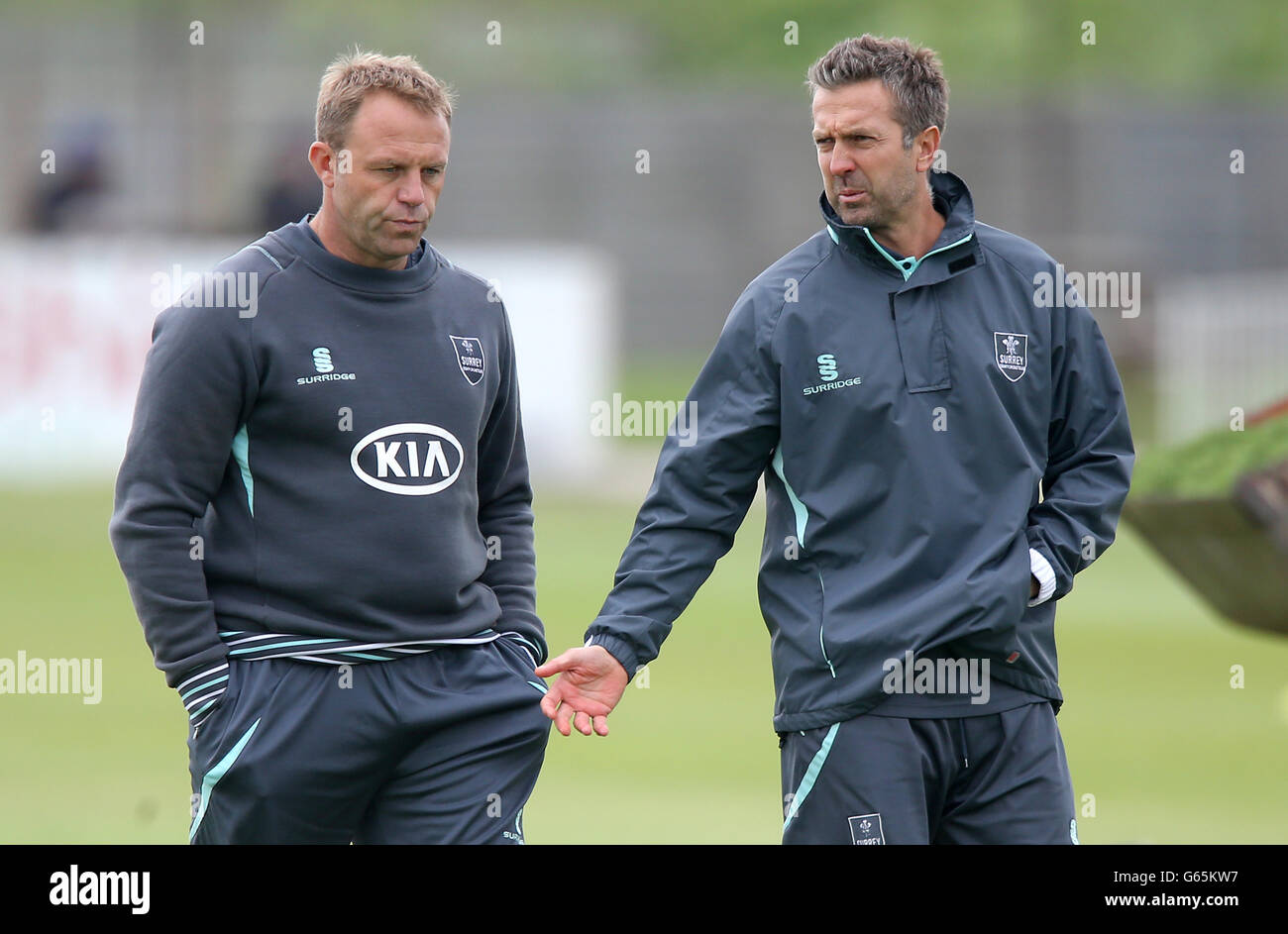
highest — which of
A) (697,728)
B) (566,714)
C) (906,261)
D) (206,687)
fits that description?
(906,261)

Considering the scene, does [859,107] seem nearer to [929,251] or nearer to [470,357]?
[929,251]

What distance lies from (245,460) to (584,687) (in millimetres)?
921

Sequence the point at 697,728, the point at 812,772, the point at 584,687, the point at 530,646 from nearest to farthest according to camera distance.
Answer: the point at 812,772
the point at 584,687
the point at 530,646
the point at 697,728

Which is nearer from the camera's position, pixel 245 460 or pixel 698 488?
pixel 245 460

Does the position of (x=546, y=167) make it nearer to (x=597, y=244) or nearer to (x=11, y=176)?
(x=597, y=244)

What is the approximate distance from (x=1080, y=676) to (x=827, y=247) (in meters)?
6.66

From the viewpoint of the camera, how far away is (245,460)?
164 inches

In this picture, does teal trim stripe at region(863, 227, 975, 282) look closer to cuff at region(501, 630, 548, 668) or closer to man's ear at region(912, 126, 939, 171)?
man's ear at region(912, 126, 939, 171)

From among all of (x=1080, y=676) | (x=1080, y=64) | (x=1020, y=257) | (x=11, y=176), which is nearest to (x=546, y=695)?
(x=1020, y=257)

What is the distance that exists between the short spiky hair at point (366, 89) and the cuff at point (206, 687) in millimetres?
1204

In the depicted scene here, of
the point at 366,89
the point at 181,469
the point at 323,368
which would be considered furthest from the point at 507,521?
the point at 366,89

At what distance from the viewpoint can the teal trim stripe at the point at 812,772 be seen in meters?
4.17

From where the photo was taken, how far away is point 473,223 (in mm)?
26938

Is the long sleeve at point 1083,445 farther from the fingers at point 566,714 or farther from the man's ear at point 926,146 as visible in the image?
the fingers at point 566,714
